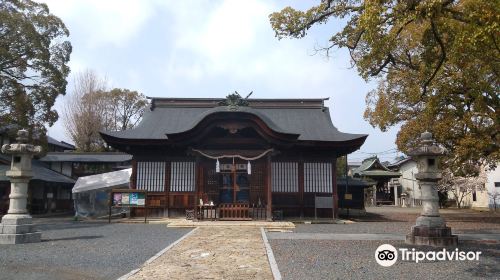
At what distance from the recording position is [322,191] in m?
19.5

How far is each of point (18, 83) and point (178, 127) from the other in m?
8.63

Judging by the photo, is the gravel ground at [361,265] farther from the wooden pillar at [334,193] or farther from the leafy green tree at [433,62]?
the wooden pillar at [334,193]

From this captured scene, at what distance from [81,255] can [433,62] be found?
11.6 m

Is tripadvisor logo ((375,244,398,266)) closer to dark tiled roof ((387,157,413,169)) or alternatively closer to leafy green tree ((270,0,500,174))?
leafy green tree ((270,0,500,174))

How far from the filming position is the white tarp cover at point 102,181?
20.4 meters

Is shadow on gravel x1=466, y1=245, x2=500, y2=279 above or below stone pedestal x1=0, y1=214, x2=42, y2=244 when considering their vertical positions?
below

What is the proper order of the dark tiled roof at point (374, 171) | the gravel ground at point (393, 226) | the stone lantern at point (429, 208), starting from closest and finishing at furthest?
the stone lantern at point (429, 208) → the gravel ground at point (393, 226) → the dark tiled roof at point (374, 171)

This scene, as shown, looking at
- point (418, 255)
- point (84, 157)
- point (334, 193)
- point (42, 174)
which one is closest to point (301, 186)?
point (334, 193)

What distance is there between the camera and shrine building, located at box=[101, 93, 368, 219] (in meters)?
17.8

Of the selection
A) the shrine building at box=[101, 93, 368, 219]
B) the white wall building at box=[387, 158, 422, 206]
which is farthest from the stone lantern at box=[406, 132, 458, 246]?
the white wall building at box=[387, 158, 422, 206]

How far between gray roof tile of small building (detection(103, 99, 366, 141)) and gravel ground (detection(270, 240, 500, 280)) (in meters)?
9.66

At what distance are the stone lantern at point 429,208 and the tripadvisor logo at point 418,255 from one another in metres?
1.07

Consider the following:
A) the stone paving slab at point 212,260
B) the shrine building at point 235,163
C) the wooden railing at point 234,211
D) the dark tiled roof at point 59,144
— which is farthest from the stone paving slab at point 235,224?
the dark tiled roof at point 59,144

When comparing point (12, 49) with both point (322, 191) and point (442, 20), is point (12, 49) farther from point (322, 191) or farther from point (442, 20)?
point (442, 20)
